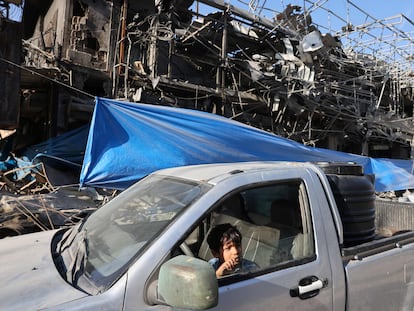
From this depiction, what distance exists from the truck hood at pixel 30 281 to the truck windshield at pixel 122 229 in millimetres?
87

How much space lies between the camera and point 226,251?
2186mm

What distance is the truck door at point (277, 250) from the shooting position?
6.19ft

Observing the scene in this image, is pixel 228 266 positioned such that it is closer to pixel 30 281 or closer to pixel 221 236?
pixel 221 236

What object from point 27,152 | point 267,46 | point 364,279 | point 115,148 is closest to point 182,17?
point 267,46

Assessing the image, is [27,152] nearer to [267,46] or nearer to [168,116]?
[168,116]

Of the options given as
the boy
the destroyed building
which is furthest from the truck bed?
the destroyed building

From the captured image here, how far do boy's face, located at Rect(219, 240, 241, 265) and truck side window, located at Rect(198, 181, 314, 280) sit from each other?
0.09m

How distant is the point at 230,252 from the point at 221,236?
0.46ft

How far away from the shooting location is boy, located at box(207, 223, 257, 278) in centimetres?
208

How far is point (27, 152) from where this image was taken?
27.9 feet

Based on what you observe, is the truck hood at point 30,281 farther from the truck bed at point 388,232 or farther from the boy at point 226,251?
the truck bed at point 388,232

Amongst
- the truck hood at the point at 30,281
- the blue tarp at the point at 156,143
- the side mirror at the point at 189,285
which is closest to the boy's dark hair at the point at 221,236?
the side mirror at the point at 189,285

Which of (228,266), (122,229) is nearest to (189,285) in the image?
(228,266)

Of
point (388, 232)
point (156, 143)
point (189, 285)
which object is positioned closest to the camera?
point (189, 285)
